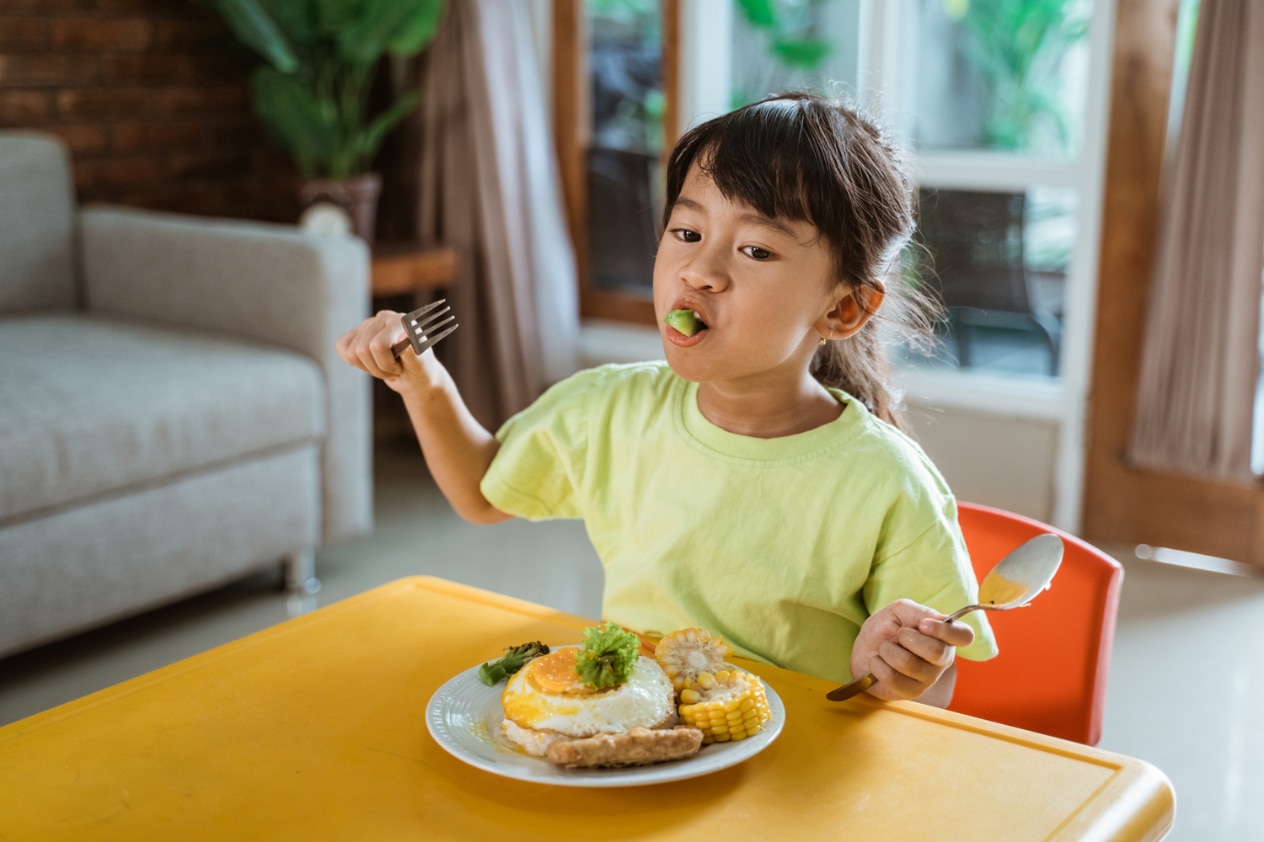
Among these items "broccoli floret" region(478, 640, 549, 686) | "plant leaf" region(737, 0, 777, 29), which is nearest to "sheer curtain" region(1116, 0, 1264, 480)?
"plant leaf" region(737, 0, 777, 29)

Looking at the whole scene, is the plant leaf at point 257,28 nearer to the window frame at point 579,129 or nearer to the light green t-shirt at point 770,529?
the window frame at point 579,129

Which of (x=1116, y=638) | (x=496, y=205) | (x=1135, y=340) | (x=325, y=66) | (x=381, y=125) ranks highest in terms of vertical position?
(x=325, y=66)

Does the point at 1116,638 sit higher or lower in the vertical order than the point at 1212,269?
lower

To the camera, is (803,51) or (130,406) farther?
(803,51)

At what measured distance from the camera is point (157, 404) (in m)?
2.36

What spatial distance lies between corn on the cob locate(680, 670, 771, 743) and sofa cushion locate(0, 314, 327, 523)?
164 centimetres

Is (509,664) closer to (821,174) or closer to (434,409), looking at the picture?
(434,409)

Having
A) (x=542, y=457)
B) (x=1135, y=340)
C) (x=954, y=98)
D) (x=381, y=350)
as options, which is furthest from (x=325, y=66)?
(x=381, y=350)

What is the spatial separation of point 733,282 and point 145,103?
292 centimetres

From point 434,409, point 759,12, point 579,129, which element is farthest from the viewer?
point 579,129

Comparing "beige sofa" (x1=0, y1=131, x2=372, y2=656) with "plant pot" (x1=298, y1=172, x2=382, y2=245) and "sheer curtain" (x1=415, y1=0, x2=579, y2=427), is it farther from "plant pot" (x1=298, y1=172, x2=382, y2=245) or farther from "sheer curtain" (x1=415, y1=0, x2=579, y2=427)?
"sheer curtain" (x1=415, y1=0, x2=579, y2=427)

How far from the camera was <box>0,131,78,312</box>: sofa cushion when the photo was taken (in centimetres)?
291

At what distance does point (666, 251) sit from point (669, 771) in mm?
473

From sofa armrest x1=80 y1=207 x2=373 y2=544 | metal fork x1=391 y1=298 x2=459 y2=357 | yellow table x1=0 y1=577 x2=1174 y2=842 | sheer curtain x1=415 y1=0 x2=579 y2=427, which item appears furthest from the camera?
sheer curtain x1=415 y1=0 x2=579 y2=427
